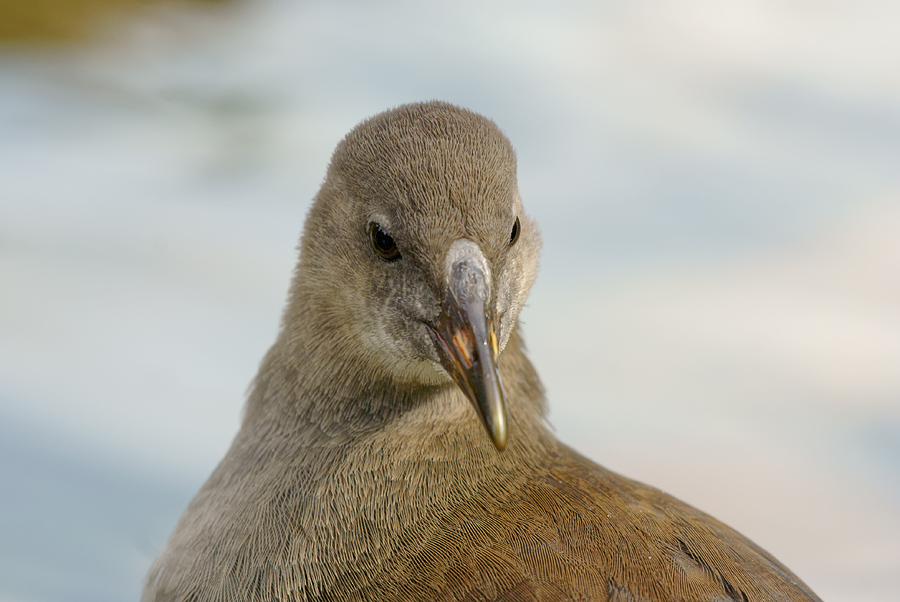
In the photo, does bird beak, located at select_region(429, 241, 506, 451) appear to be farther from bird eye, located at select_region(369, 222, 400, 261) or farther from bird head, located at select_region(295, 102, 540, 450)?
bird eye, located at select_region(369, 222, 400, 261)

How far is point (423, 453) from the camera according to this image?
2.37 m

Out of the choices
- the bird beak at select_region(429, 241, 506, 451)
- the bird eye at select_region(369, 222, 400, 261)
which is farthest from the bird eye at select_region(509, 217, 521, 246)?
the bird eye at select_region(369, 222, 400, 261)

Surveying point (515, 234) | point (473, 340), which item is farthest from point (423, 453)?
point (515, 234)

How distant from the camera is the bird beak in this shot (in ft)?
6.54

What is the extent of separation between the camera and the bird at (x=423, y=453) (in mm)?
2145

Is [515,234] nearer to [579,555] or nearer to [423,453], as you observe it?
[423,453]

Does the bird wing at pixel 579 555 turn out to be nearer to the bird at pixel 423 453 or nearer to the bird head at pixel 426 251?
the bird at pixel 423 453

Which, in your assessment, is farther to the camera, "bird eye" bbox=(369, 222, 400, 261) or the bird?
"bird eye" bbox=(369, 222, 400, 261)

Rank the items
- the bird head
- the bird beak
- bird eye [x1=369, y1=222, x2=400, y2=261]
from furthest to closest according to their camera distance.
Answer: bird eye [x1=369, y1=222, x2=400, y2=261] < the bird head < the bird beak

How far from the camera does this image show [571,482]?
2443 mm

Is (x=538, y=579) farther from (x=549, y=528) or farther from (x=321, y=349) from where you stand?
(x=321, y=349)

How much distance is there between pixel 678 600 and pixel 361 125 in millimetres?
1381

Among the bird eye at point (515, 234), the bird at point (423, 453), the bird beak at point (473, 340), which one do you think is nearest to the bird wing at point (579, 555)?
the bird at point (423, 453)

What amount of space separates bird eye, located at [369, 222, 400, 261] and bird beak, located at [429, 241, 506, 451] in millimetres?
176
